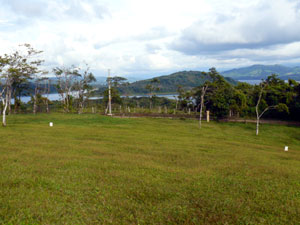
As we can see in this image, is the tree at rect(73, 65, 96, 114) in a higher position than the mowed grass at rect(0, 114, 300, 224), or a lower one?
higher

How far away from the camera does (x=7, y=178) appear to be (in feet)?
32.7

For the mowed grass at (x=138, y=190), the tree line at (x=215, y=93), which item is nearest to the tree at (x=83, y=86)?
the tree line at (x=215, y=93)

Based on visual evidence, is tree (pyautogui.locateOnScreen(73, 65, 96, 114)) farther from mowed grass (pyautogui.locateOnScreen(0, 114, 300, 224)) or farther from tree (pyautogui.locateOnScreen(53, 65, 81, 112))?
mowed grass (pyautogui.locateOnScreen(0, 114, 300, 224))

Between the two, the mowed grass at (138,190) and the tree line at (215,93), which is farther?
the tree line at (215,93)

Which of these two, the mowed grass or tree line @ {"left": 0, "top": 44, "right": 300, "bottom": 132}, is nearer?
the mowed grass

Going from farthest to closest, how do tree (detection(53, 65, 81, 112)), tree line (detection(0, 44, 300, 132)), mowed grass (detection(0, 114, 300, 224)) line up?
tree (detection(53, 65, 81, 112))
tree line (detection(0, 44, 300, 132))
mowed grass (detection(0, 114, 300, 224))

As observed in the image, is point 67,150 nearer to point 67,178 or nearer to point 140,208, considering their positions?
point 67,178

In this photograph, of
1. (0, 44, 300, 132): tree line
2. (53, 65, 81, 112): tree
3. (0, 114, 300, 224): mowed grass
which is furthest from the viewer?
(53, 65, 81, 112): tree

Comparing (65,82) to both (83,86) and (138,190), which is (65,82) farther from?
(138,190)

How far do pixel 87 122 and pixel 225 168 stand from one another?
3102 cm

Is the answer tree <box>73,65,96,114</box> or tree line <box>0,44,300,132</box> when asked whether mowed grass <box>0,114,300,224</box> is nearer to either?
tree line <box>0,44,300,132</box>

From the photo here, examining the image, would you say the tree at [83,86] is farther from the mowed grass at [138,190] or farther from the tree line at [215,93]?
the mowed grass at [138,190]

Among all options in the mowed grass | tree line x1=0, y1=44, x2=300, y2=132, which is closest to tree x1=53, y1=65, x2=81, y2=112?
tree line x1=0, y1=44, x2=300, y2=132

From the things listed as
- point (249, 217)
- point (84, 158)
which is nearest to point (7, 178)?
point (84, 158)
